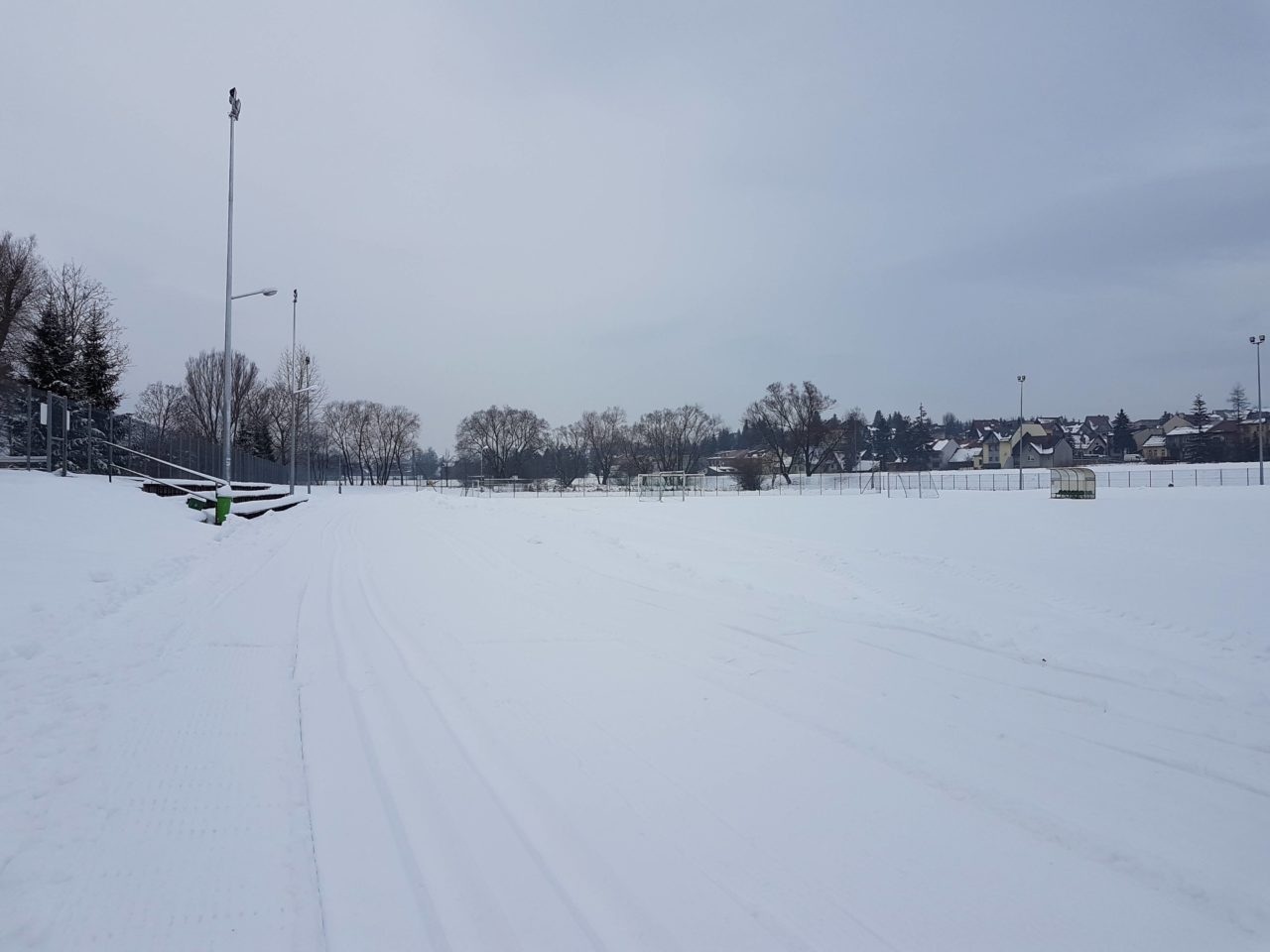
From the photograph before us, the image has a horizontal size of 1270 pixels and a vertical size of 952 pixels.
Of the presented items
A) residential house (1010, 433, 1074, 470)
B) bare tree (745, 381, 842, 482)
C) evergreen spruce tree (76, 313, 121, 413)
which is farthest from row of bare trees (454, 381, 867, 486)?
evergreen spruce tree (76, 313, 121, 413)

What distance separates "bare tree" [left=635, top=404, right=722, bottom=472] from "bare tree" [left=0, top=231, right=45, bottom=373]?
87982 millimetres

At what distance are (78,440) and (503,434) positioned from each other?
9524cm

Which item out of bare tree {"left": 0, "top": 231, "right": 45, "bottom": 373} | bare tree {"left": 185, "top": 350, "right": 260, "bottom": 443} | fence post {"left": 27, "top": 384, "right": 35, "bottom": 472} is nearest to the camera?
fence post {"left": 27, "top": 384, "right": 35, "bottom": 472}

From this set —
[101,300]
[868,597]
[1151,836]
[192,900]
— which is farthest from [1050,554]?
[101,300]

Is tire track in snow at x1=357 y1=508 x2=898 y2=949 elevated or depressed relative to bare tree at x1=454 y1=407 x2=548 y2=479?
depressed

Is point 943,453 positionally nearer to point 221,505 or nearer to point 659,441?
point 659,441

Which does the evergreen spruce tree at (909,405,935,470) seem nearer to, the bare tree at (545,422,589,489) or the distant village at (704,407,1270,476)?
the distant village at (704,407,1270,476)

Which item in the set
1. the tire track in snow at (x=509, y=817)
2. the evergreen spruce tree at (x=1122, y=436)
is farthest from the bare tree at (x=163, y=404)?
the evergreen spruce tree at (x=1122, y=436)

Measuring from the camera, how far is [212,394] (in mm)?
74500

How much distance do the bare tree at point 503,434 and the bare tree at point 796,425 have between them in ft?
120

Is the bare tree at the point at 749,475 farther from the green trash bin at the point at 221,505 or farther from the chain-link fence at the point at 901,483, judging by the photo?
the green trash bin at the point at 221,505

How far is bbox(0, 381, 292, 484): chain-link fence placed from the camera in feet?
63.7

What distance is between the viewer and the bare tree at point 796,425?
9669cm

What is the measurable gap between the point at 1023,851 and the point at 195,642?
770 centimetres
